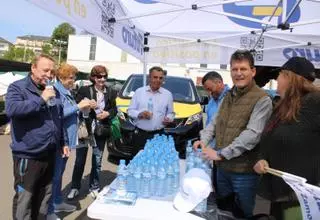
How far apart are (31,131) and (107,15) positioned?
1909mm

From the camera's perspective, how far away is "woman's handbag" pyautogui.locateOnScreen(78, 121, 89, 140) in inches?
185

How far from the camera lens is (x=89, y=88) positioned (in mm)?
4926

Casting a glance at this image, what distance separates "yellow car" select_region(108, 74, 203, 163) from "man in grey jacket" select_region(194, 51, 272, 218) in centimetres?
349

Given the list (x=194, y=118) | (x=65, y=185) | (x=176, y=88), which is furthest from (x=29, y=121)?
(x=176, y=88)

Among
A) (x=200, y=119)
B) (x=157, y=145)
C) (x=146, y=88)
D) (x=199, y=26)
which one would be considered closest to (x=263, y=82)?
(x=200, y=119)

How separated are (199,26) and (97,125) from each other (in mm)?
2783

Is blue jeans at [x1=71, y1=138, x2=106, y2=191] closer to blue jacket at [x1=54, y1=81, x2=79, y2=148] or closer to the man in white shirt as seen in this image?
the man in white shirt

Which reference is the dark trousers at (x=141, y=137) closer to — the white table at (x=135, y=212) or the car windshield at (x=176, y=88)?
the white table at (x=135, y=212)

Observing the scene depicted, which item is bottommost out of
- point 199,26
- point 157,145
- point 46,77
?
point 157,145

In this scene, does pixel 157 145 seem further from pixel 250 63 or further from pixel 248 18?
pixel 248 18

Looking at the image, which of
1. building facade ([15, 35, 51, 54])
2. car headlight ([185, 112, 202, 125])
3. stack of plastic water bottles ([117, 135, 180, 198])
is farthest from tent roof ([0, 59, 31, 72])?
building facade ([15, 35, 51, 54])

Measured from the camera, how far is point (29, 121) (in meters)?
3.14

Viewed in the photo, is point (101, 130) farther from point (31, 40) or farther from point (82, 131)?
point (31, 40)

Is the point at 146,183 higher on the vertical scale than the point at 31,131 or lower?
lower
